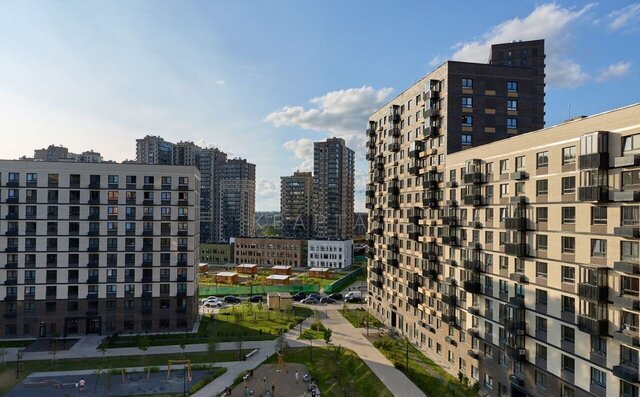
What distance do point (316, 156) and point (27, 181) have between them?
462ft

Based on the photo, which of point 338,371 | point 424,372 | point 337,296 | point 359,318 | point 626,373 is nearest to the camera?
point 626,373

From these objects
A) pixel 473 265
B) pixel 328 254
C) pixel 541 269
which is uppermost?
pixel 541 269

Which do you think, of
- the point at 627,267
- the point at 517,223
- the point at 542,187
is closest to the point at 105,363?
the point at 517,223

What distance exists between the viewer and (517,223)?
37.9 meters

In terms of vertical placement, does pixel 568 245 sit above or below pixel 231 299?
above

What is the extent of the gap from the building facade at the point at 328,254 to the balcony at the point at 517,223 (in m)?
105

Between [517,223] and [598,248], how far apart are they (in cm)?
799

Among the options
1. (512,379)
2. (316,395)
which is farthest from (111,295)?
(512,379)

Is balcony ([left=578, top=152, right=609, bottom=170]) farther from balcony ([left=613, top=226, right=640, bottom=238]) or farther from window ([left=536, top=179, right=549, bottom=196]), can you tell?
window ([left=536, top=179, right=549, bottom=196])

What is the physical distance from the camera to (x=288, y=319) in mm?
75000

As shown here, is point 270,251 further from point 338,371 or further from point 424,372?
point 424,372

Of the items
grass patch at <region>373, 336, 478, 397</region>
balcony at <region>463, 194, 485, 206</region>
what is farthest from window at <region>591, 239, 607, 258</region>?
grass patch at <region>373, 336, 478, 397</region>

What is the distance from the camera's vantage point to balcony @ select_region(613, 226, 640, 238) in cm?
2683

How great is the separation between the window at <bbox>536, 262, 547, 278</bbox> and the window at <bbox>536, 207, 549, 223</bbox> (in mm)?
3636
